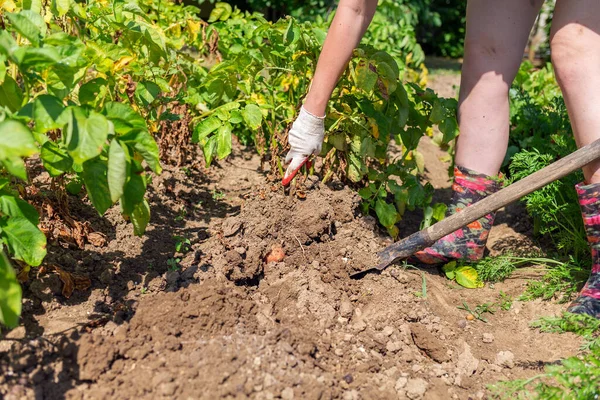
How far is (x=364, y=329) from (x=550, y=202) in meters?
1.10

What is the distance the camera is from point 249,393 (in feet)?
6.38

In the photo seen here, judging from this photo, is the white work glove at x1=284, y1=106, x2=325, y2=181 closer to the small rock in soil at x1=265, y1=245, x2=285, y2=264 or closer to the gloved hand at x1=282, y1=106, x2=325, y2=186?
the gloved hand at x1=282, y1=106, x2=325, y2=186

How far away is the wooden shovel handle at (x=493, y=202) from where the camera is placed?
2.44m

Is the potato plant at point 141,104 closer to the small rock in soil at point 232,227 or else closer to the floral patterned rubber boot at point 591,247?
the small rock in soil at point 232,227

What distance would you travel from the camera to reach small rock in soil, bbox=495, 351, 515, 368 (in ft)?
7.65

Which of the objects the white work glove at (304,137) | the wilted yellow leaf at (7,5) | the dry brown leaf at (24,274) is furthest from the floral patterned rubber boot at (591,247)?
the wilted yellow leaf at (7,5)

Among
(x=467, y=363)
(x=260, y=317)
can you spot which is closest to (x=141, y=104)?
(x=260, y=317)

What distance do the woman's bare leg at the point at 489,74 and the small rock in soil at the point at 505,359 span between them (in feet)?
2.87

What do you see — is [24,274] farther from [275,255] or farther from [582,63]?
[582,63]

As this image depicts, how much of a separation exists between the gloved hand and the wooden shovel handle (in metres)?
0.52

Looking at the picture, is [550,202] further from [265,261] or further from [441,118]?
[265,261]

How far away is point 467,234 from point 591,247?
0.51 meters

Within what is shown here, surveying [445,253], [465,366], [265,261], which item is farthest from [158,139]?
[465,366]

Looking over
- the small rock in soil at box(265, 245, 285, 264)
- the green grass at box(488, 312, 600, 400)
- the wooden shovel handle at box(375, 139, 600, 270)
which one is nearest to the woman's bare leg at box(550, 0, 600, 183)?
the wooden shovel handle at box(375, 139, 600, 270)
